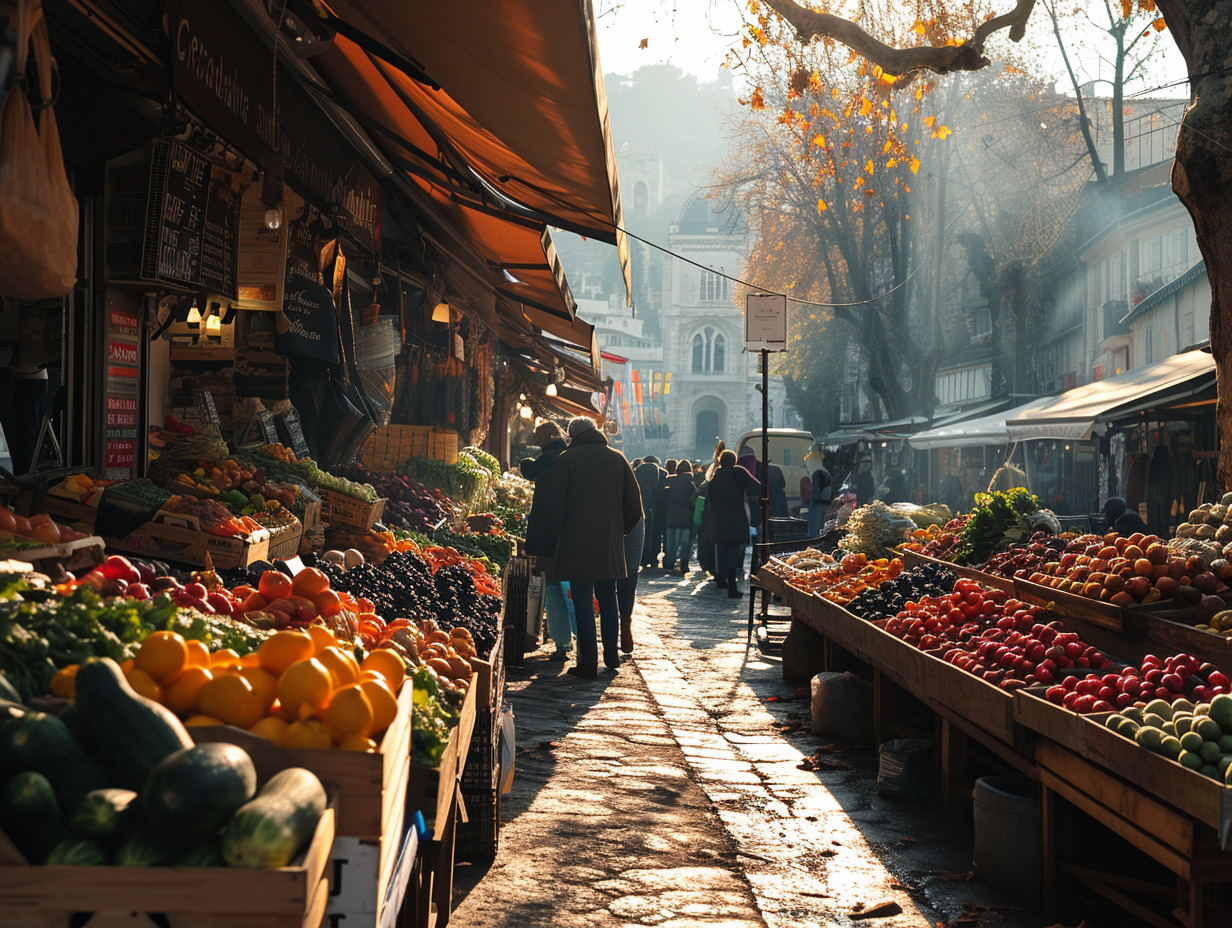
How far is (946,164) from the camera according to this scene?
29.0m

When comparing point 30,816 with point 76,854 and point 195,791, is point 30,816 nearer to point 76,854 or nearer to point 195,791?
point 76,854

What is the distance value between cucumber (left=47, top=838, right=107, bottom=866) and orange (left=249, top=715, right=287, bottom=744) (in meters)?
0.47

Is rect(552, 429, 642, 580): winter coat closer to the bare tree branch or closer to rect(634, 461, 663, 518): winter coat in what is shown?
the bare tree branch

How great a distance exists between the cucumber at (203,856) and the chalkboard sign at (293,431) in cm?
593

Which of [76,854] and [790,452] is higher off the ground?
[790,452]

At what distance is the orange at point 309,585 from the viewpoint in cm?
389

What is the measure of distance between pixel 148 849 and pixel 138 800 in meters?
0.14

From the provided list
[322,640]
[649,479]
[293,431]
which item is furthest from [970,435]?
[322,640]

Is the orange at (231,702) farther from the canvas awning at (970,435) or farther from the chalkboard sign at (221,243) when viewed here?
the canvas awning at (970,435)

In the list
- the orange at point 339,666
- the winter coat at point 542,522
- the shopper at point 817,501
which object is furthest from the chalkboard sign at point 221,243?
the shopper at point 817,501

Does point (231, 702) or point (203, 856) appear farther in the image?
point (231, 702)

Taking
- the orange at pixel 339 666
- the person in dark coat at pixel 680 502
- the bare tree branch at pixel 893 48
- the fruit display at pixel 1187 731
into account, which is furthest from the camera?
the person in dark coat at pixel 680 502

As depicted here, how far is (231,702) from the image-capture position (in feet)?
7.63

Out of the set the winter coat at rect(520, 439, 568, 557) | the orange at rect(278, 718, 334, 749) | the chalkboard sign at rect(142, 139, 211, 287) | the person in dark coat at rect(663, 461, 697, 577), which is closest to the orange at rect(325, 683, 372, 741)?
the orange at rect(278, 718, 334, 749)
